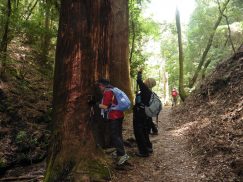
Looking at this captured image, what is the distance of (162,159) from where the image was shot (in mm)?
7699

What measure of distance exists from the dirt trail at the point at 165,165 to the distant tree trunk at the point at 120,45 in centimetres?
420

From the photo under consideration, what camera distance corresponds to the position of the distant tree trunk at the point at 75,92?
5789mm

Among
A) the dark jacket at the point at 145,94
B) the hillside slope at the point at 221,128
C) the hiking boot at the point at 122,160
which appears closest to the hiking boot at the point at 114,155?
the hiking boot at the point at 122,160

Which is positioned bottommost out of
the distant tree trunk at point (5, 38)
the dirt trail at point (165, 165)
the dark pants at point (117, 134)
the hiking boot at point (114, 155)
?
the dirt trail at point (165, 165)

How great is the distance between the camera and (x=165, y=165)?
23.7ft

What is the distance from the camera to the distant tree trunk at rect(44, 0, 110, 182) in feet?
19.0

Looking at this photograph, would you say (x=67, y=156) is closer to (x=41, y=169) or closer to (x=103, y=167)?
(x=103, y=167)

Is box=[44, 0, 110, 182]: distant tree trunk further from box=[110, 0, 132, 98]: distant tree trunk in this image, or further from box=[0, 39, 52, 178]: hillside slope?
box=[110, 0, 132, 98]: distant tree trunk

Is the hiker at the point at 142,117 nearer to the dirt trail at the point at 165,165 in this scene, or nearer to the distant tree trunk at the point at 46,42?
the dirt trail at the point at 165,165

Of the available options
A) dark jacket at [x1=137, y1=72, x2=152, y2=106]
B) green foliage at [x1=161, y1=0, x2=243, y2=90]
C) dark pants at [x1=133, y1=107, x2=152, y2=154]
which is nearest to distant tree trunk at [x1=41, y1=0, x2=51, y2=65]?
dark jacket at [x1=137, y1=72, x2=152, y2=106]

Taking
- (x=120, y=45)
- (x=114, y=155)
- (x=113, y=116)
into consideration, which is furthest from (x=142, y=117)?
(x=120, y=45)

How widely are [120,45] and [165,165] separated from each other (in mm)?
7012

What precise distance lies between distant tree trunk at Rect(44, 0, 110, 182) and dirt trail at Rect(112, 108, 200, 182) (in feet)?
2.70

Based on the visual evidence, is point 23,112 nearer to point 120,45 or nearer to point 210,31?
point 120,45
